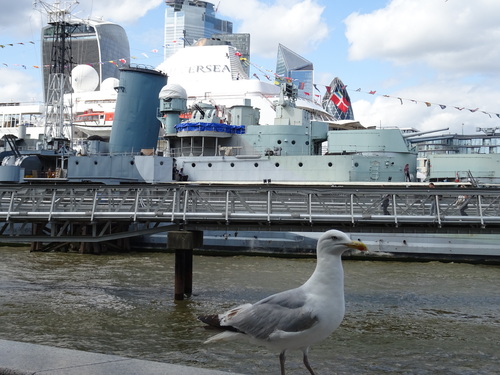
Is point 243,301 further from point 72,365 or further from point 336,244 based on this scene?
point 72,365

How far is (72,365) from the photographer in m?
5.51

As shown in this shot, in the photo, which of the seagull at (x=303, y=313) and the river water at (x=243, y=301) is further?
the river water at (x=243, y=301)

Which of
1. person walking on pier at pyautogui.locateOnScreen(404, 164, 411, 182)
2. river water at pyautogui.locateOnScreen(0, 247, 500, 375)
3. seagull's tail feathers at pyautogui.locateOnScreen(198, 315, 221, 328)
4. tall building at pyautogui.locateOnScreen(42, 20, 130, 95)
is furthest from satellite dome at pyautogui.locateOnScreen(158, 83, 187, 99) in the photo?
tall building at pyautogui.locateOnScreen(42, 20, 130, 95)

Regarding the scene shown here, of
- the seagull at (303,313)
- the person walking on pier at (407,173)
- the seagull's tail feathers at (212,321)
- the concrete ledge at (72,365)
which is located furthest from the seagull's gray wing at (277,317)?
the person walking on pier at (407,173)

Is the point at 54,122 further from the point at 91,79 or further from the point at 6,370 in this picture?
the point at 6,370

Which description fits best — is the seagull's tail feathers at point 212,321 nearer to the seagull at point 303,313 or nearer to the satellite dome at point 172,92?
the seagull at point 303,313

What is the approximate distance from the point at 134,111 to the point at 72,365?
43.2 metres

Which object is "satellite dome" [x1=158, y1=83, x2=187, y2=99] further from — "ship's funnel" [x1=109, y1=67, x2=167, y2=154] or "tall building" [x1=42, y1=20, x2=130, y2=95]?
"tall building" [x1=42, y1=20, x2=130, y2=95]

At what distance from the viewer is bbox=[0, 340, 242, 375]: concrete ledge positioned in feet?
17.5

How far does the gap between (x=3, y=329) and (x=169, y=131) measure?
30.9 metres

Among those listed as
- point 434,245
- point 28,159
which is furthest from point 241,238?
point 28,159

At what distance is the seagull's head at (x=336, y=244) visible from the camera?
6.64 metres

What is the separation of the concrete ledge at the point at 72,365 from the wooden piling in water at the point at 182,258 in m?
13.7

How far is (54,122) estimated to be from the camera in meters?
54.2
